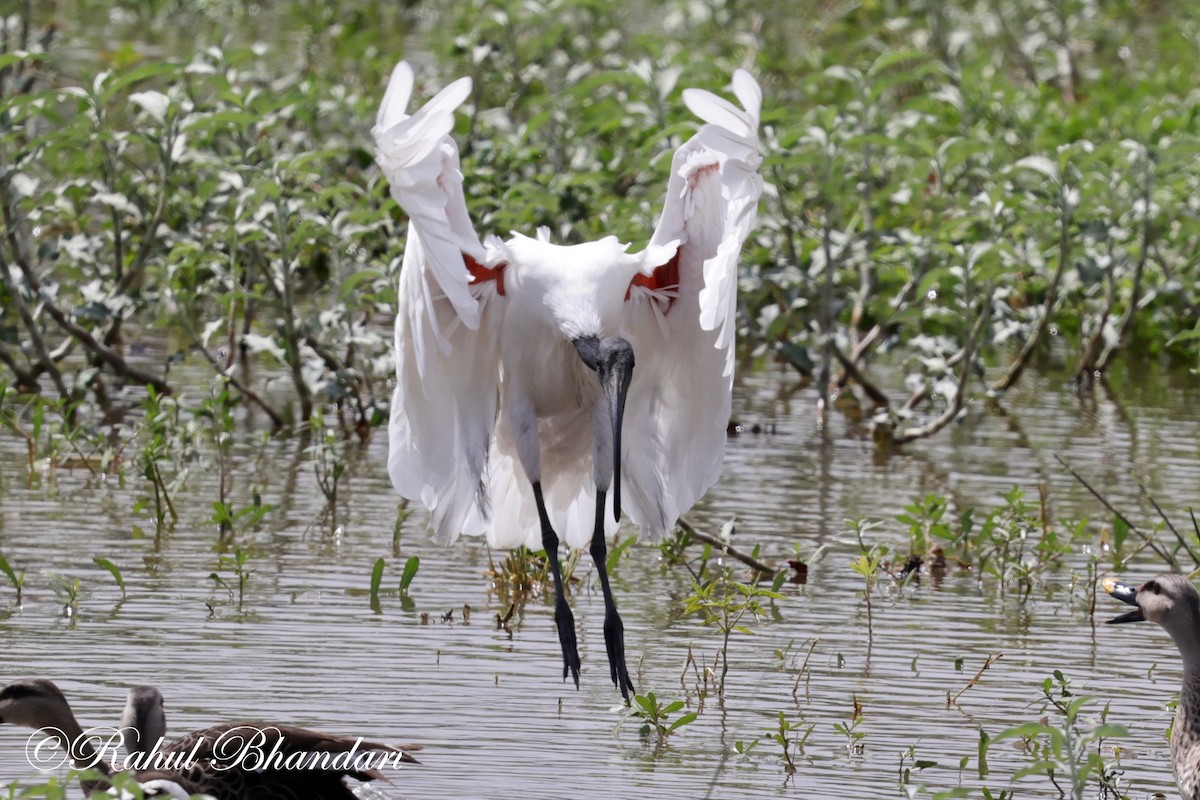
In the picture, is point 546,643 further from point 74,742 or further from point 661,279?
point 74,742

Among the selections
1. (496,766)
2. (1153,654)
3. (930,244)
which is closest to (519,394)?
(496,766)

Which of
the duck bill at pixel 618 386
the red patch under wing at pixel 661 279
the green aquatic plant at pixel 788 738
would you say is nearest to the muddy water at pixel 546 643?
the green aquatic plant at pixel 788 738

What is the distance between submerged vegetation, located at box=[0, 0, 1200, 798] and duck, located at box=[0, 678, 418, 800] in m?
0.96

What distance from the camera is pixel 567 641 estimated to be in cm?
573

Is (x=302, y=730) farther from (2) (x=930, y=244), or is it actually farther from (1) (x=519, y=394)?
(2) (x=930, y=244)

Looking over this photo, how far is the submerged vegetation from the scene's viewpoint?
21.5 ft

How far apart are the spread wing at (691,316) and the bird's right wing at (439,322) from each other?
0.52 meters

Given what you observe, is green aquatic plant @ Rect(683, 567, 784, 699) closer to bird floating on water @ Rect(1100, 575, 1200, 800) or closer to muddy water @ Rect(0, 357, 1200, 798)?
muddy water @ Rect(0, 357, 1200, 798)

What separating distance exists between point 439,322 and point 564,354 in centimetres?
41

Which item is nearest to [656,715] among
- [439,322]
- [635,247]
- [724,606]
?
[724,606]

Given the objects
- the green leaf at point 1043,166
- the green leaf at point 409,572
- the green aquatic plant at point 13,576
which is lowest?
the green aquatic plant at point 13,576

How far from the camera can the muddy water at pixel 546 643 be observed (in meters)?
5.14

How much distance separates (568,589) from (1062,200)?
3.52 m

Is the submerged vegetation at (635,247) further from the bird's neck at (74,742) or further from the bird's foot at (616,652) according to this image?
the bird's neck at (74,742)
